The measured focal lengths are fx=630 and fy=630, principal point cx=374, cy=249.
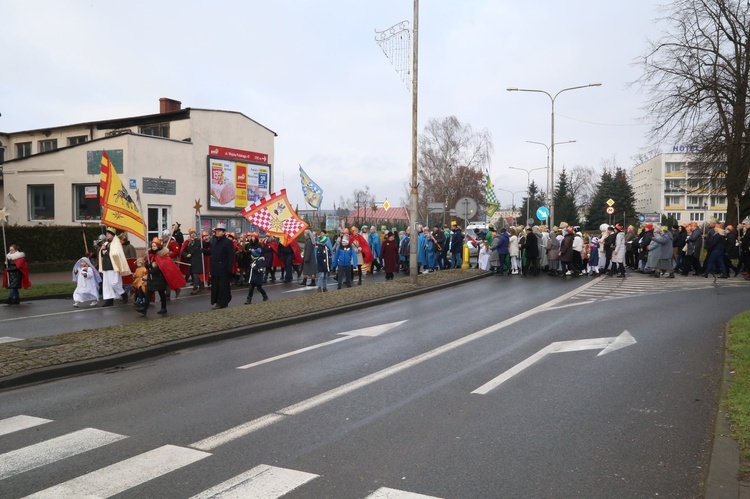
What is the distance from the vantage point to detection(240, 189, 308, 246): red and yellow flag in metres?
19.6

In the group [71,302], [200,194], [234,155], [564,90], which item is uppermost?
[564,90]

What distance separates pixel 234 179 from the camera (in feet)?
120

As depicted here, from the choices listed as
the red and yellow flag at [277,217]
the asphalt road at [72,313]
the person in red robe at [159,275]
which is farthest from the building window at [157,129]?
the person in red robe at [159,275]

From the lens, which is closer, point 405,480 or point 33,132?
point 405,480

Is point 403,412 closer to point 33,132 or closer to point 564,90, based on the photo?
point 564,90

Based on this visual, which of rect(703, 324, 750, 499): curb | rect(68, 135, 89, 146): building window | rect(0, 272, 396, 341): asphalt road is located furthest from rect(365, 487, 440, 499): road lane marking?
rect(68, 135, 89, 146): building window

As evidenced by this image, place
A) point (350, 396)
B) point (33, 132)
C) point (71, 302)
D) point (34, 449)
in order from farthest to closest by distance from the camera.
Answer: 1. point (33, 132)
2. point (71, 302)
3. point (350, 396)
4. point (34, 449)

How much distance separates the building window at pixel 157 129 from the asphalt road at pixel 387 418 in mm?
27337

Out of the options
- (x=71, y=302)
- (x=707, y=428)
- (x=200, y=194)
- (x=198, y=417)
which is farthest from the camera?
(x=200, y=194)

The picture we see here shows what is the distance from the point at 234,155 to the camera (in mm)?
36719

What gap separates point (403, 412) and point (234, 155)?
32341 mm

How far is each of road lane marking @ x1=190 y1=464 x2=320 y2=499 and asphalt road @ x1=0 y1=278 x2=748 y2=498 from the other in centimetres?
2

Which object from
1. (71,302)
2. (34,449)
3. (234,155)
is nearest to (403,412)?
(34,449)

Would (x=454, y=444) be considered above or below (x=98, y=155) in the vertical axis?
below
